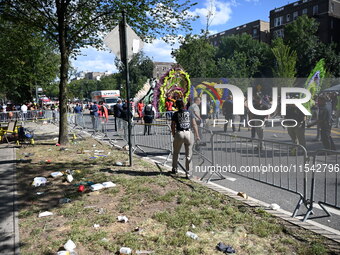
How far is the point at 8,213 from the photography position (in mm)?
4672

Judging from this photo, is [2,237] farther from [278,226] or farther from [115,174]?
[278,226]

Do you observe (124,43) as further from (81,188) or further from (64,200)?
(64,200)

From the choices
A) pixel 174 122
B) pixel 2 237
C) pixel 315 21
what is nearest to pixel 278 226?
pixel 174 122

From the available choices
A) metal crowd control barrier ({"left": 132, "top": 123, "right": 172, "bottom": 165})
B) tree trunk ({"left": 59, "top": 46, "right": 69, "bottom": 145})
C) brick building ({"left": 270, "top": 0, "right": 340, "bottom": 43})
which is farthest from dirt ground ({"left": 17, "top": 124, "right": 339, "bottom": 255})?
brick building ({"left": 270, "top": 0, "right": 340, "bottom": 43})

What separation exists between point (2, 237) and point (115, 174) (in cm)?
308

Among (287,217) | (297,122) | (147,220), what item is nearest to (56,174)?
(147,220)

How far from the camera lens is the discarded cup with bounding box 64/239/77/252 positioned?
3428mm

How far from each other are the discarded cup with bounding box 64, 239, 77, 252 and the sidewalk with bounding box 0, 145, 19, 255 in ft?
1.94

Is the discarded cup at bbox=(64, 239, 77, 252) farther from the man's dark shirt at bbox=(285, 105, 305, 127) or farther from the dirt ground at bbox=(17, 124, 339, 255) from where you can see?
the man's dark shirt at bbox=(285, 105, 305, 127)

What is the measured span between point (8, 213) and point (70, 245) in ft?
6.18

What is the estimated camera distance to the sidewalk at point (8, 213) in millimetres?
3629

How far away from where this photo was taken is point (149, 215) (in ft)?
14.4

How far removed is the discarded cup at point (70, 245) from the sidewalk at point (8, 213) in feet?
1.94

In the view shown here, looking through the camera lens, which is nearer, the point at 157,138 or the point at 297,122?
the point at 297,122
